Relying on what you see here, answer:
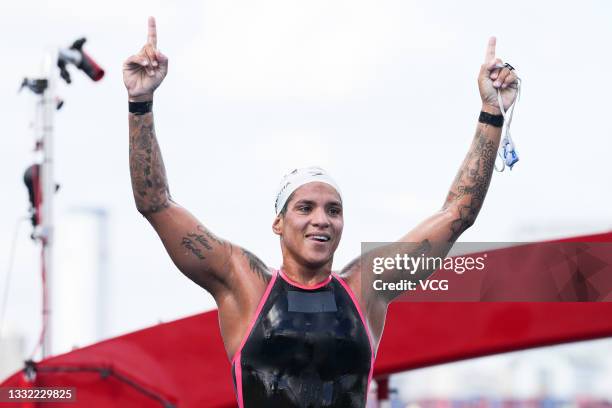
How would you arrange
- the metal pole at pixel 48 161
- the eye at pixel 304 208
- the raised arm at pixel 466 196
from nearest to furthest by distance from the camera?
1. the eye at pixel 304 208
2. the raised arm at pixel 466 196
3. the metal pole at pixel 48 161

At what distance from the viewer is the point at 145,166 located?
3.87m

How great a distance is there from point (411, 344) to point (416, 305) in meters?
0.32

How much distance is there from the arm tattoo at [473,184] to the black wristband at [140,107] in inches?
58.0

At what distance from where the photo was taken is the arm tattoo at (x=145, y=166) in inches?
151

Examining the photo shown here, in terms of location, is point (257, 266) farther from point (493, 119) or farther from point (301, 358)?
point (493, 119)

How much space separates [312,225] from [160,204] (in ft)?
2.14

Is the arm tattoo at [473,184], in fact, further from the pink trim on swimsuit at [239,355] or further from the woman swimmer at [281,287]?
the pink trim on swimsuit at [239,355]

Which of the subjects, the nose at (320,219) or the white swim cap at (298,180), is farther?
the white swim cap at (298,180)

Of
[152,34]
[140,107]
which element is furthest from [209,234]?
[152,34]

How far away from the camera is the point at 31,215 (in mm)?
8555

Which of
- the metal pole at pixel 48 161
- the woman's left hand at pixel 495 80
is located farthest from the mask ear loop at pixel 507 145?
the metal pole at pixel 48 161

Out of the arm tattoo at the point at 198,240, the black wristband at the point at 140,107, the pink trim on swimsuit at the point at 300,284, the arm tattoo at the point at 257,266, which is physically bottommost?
the pink trim on swimsuit at the point at 300,284

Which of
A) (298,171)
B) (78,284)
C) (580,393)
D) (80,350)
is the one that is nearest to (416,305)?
(580,393)

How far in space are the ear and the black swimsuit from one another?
300 mm
